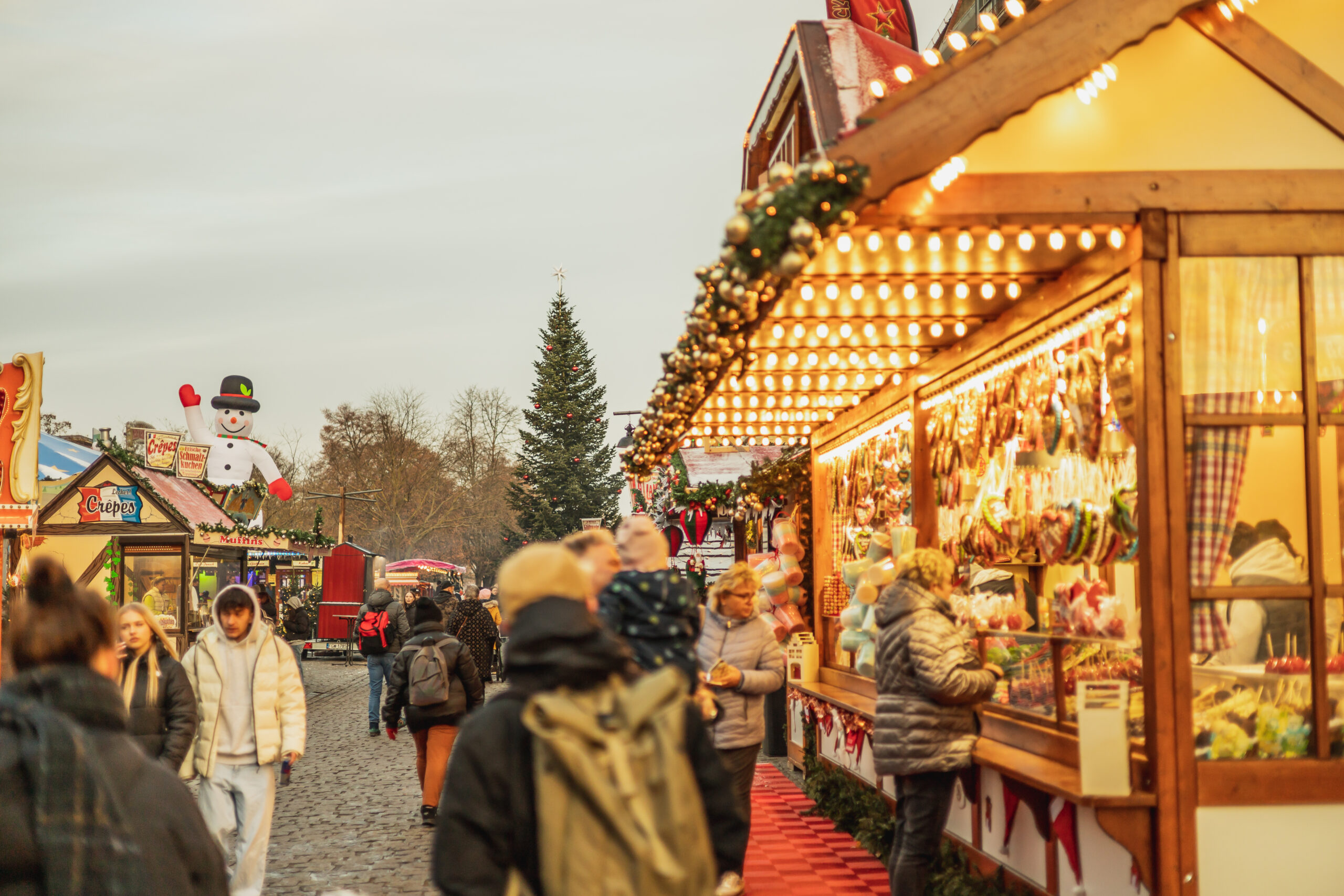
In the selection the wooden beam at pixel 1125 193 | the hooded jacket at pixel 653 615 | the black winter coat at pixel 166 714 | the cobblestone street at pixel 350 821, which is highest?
the wooden beam at pixel 1125 193

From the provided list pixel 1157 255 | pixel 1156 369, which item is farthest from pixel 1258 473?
pixel 1157 255

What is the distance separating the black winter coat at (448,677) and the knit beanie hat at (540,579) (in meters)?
7.00

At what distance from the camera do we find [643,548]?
5.01 meters

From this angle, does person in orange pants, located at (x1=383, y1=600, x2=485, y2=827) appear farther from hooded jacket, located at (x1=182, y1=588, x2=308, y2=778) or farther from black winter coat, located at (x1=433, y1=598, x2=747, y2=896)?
black winter coat, located at (x1=433, y1=598, x2=747, y2=896)

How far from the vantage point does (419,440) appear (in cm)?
5891

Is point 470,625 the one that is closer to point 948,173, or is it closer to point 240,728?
point 240,728

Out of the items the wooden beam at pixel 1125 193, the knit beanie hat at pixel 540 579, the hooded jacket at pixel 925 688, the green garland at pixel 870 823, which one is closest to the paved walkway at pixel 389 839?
the green garland at pixel 870 823

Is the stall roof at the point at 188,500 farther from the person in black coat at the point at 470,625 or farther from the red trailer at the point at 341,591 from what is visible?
the red trailer at the point at 341,591

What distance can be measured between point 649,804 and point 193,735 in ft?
15.6

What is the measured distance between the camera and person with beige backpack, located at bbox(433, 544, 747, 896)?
2533 millimetres

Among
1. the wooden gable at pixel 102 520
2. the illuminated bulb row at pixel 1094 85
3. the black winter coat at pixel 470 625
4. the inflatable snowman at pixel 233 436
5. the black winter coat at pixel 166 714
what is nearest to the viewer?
the illuminated bulb row at pixel 1094 85

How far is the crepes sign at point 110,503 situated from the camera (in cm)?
1881

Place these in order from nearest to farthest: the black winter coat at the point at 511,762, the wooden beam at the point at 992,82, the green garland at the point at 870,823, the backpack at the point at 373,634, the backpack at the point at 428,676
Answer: the black winter coat at the point at 511,762, the wooden beam at the point at 992,82, the green garland at the point at 870,823, the backpack at the point at 428,676, the backpack at the point at 373,634

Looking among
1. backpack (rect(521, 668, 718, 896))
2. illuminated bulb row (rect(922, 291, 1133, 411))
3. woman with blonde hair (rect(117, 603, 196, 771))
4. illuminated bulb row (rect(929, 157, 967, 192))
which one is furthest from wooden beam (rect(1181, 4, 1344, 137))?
woman with blonde hair (rect(117, 603, 196, 771))
